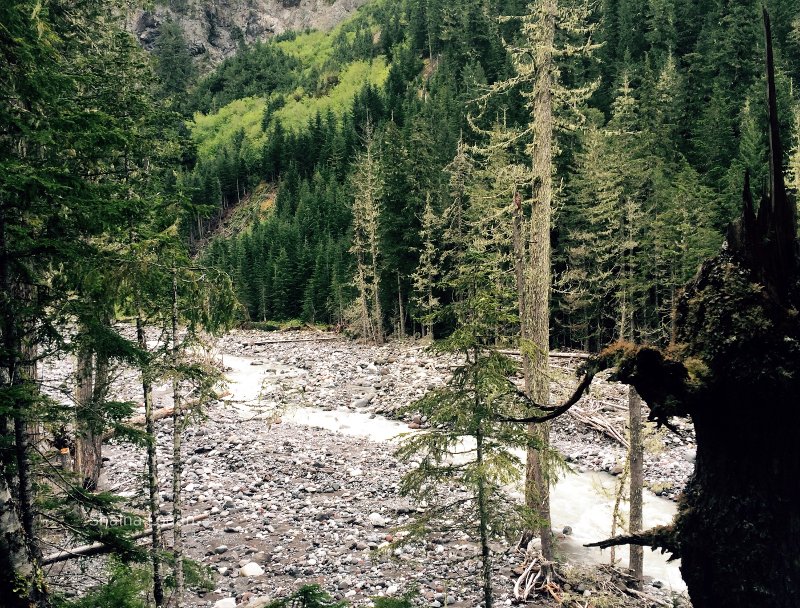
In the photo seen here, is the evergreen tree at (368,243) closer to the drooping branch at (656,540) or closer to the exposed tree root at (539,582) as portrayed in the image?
the exposed tree root at (539,582)

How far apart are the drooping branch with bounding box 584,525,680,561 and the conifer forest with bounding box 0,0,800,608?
13 millimetres

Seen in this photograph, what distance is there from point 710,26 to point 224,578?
69433 mm

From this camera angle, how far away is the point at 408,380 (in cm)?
2728

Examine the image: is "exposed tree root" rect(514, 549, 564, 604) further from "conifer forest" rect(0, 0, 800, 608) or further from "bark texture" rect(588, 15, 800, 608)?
"bark texture" rect(588, 15, 800, 608)

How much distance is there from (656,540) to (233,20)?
205 metres

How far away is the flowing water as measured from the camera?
10.9 m

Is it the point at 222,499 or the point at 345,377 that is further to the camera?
the point at 345,377

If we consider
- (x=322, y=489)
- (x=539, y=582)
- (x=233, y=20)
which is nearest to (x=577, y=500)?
(x=539, y=582)

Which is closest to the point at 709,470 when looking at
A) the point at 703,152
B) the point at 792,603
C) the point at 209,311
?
the point at 792,603

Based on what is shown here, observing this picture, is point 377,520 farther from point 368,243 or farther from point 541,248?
point 368,243

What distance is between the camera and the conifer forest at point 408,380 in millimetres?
2066

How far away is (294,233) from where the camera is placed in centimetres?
6234

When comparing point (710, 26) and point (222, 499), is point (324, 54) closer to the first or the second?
point (710, 26)

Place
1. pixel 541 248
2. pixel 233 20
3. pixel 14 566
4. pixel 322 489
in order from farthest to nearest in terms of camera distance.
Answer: pixel 233 20, pixel 322 489, pixel 541 248, pixel 14 566
